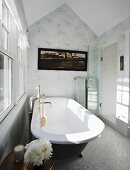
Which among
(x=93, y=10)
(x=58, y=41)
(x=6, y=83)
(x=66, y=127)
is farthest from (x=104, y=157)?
(x=93, y=10)

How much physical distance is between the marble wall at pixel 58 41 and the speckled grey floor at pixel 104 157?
183 cm

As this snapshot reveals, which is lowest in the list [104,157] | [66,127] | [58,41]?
[104,157]

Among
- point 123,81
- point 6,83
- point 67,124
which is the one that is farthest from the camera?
point 67,124

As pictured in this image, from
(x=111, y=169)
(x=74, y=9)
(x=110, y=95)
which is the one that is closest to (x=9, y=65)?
(x=111, y=169)

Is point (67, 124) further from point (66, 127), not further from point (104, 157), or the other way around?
point (104, 157)

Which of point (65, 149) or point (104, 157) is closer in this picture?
point (65, 149)

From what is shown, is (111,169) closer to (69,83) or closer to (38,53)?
(69,83)

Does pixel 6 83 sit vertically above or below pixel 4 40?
below

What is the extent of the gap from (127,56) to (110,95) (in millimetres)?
1579

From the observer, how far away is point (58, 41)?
3912mm

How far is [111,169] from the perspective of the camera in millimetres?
1799

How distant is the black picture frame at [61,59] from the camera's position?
3812mm

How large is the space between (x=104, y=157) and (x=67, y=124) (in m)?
1.16

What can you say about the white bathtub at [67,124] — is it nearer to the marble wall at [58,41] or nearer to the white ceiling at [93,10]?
the marble wall at [58,41]
